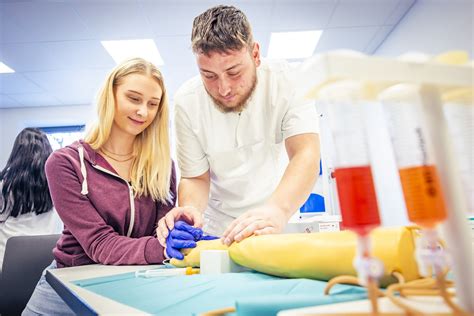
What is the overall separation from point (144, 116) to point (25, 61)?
3.49 m

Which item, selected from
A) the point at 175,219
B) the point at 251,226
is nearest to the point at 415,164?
the point at 251,226

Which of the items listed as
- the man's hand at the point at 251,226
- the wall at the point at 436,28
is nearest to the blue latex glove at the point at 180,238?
the man's hand at the point at 251,226

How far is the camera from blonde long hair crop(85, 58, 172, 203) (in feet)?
4.78

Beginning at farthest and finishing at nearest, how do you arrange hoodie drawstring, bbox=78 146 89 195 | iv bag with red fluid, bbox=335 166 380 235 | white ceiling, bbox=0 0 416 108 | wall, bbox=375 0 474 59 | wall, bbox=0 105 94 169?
1. wall, bbox=0 105 94 169
2. white ceiling, bbox=0 0 416 108
3. wall, bbox=375 0 474 59
4. hoodie drawstring, bbox=78 146 89 195
5. iv bag with red fluid, bbox=335 166 380 235

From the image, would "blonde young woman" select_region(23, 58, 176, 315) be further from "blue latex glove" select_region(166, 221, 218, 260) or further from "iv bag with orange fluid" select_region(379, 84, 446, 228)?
"iv bag with orange fluid" select_region(379, 84, 446, 228)

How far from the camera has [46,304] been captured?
1.21 m

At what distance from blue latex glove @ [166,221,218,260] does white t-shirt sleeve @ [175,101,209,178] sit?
0.55m

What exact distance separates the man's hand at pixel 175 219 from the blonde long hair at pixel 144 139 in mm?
215

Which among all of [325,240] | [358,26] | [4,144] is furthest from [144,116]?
[4,144]

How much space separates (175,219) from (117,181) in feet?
1.01

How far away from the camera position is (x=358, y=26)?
3.86 m

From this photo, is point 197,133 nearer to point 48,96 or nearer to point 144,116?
point 144,116

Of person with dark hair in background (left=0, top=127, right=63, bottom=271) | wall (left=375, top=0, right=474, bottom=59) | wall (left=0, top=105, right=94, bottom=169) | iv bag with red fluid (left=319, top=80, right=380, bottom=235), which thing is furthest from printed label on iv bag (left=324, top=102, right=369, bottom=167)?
wall (left=0, top=105, right=94, bottom=169)

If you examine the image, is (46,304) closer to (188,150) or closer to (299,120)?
(188,150)
